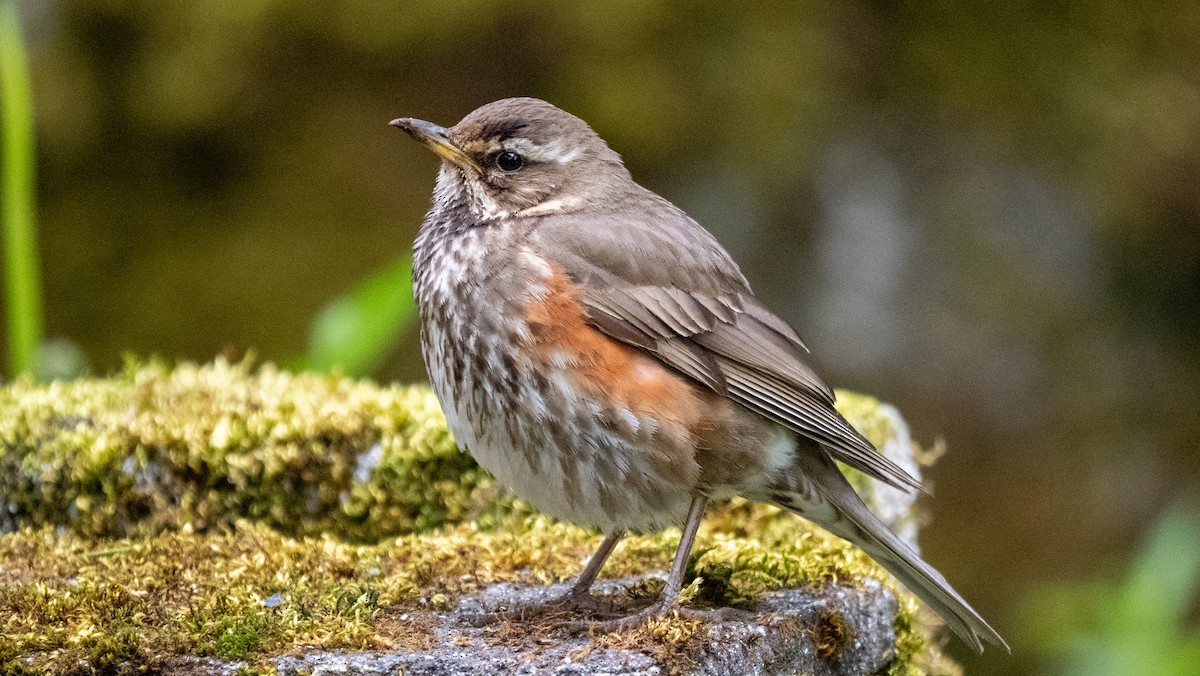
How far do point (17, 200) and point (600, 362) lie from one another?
3.23m

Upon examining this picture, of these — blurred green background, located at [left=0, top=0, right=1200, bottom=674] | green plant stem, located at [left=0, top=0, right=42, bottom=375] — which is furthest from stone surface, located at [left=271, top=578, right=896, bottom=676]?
blurred green background, located at [left=0, top=0, right=1200, bottom=674]

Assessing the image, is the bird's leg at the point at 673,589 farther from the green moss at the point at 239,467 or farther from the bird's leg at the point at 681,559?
the green moss at the point at 239,467

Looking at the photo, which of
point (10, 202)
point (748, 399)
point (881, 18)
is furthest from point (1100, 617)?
point (10, 202)

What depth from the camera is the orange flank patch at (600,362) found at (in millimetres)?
3639

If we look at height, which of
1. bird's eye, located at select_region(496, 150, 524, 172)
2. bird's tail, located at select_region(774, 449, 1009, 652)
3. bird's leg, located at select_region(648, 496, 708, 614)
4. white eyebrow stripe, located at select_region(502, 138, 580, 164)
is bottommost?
bird's leg, located at select_region(648, 496, 708, 614)

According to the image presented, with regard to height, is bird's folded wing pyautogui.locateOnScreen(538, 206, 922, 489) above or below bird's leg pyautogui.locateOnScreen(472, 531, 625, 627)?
above

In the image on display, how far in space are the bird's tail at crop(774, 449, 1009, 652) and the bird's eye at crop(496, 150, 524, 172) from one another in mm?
1339

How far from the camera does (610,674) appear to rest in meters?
3.10

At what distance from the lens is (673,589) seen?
141 inches

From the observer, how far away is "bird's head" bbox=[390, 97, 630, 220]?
162 inches

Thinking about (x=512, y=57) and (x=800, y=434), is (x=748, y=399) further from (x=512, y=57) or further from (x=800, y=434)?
(x=512, y=57)

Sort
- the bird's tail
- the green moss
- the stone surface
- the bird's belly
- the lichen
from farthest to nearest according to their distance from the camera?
the green moss, the bird's tail, the bird's belly, the lichen, the stone surface

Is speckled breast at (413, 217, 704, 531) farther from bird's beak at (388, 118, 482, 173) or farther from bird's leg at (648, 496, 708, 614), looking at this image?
bird's beak at (388, 118, 482, 173)

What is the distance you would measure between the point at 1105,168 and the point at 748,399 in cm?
472
